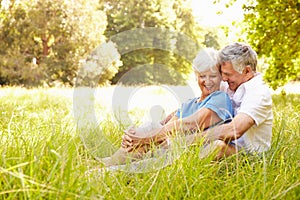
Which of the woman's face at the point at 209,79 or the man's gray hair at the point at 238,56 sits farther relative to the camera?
the woman's face at the point at 209,79

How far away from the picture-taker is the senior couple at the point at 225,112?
3.27 meters

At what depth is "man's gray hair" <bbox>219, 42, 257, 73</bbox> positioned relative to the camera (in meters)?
3.42

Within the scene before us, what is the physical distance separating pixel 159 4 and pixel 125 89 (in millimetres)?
18876

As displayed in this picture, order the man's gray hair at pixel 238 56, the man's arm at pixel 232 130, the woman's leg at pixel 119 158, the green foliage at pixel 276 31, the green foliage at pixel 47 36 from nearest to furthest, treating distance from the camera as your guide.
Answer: the man's arm at pixel 232 130
the man's gray hair at pixel 238 56
the woman's leg at pixel 119 158
the green foliage at pixel 276 31
the green foliage at pixel 47 36

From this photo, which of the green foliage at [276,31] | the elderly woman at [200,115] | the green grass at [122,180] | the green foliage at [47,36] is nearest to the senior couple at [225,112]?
the elderly woman at [200,115]

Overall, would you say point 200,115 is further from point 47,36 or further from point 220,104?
point 47,36

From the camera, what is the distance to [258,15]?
9.35 m

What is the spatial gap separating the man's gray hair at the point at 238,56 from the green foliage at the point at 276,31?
5403mm

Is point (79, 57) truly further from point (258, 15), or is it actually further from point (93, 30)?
point (258, 15)

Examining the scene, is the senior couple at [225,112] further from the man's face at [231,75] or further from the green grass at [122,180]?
the green grass at [122,180]

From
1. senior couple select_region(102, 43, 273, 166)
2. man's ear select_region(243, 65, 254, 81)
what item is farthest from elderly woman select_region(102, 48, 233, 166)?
man's ear select_region(243, 65, 254, 81)

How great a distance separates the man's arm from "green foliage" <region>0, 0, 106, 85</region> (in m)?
22.3

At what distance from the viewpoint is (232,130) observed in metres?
3.24

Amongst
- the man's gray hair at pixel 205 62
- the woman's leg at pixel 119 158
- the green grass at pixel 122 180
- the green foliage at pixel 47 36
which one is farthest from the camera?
the green foliage at pixel 47 36
